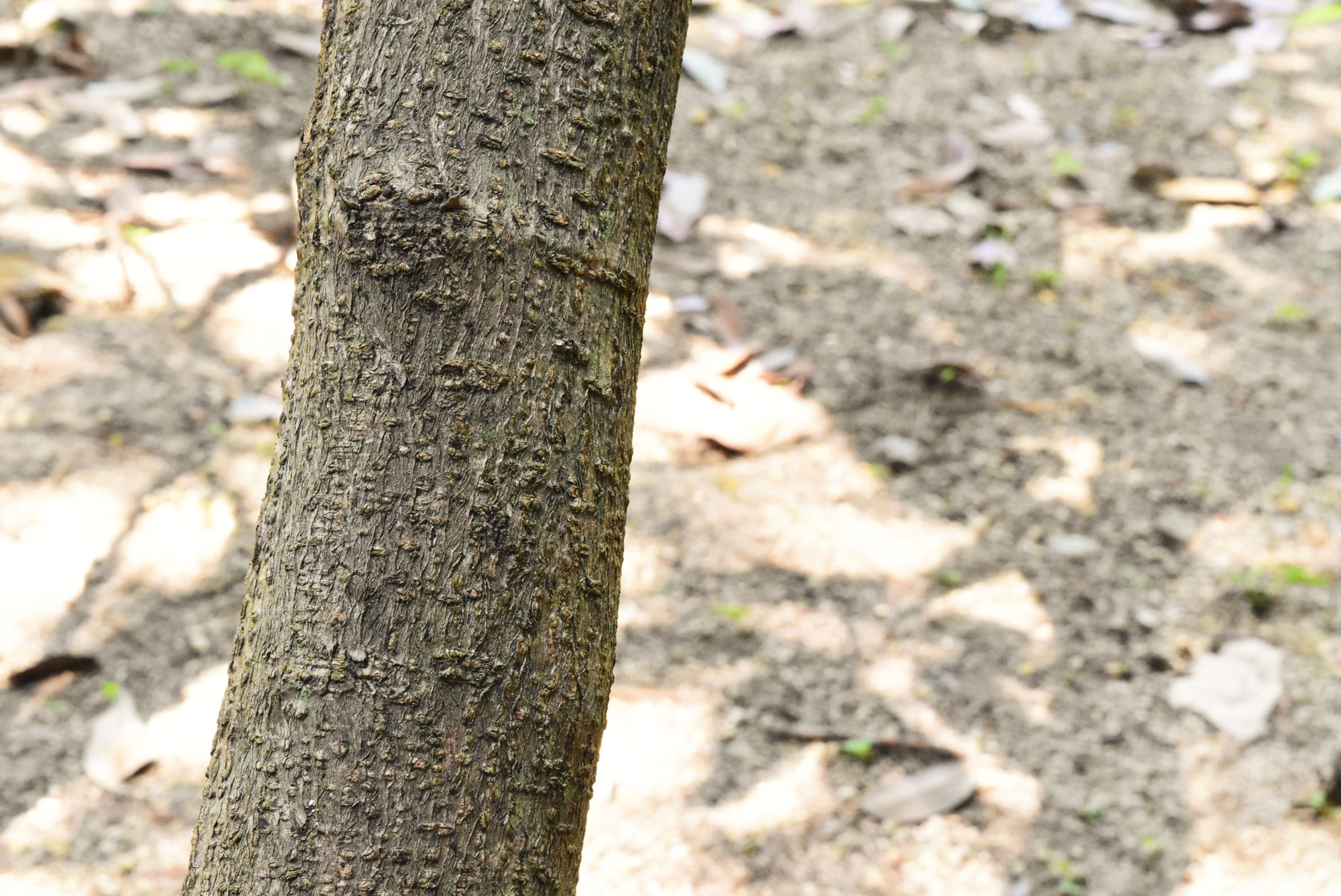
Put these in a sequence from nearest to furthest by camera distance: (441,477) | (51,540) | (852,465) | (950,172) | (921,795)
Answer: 1. (441,477)
2. (921,795)
3. (51,540)
4. (852,465)
5. (950,172)

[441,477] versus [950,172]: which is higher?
[441,477]

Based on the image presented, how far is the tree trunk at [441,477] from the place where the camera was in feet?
2.76

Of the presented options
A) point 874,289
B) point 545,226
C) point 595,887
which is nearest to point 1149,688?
point 595,887

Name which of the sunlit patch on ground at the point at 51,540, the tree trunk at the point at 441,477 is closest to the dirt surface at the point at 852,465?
the sunlit patch on ground at the point at 51,540

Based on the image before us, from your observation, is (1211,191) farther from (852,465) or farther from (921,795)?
(921,795)

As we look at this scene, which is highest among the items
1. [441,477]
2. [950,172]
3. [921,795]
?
[441,477]

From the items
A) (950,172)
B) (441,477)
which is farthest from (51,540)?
(950,172)

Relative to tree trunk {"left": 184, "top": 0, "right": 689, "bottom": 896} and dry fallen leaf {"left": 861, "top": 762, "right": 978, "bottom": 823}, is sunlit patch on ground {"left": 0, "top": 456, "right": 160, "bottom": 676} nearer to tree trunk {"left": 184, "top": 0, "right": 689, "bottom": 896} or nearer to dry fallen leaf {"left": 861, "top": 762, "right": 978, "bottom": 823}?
tree trunk {"left": 184, "top": 0, "right": 689, "bottom": 896}

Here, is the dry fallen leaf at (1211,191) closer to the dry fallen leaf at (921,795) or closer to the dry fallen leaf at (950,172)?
the dry fallen leaf at (950,172)

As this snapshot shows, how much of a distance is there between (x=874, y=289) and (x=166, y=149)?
2.12 m

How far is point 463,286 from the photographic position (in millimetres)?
854

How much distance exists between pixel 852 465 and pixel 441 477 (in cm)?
192

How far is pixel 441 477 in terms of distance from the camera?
0.85 meters

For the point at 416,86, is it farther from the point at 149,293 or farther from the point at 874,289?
the point at 874,289
